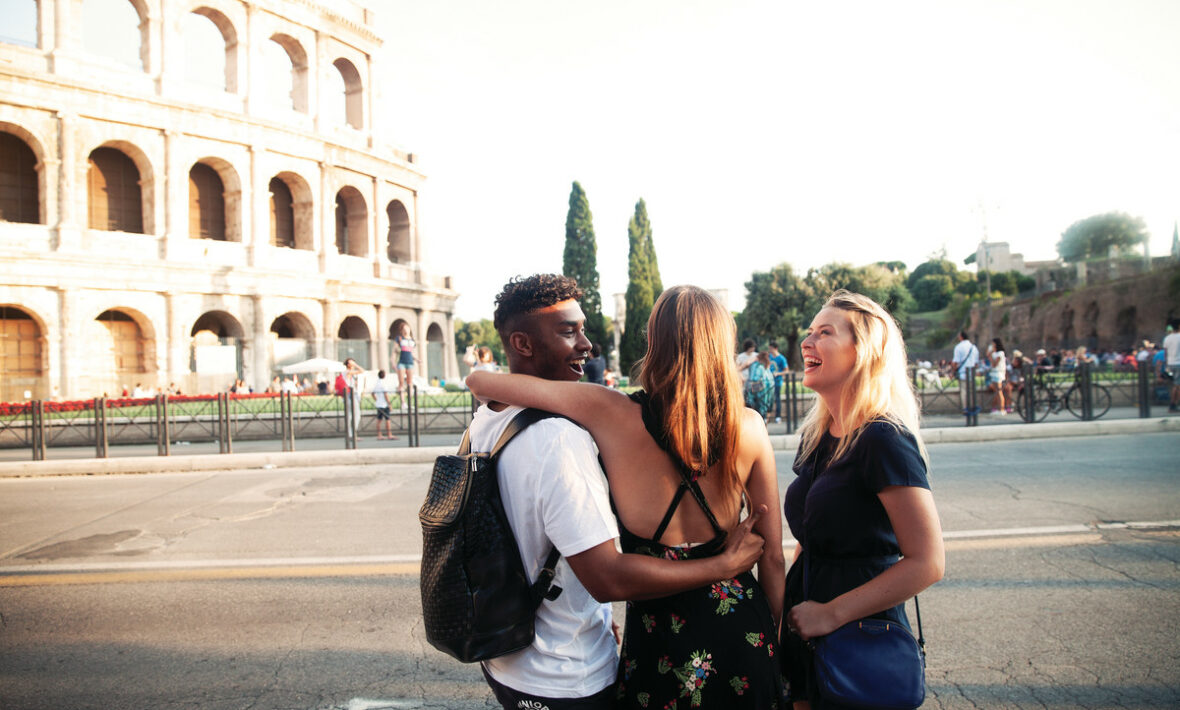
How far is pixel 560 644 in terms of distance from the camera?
166 centimetres

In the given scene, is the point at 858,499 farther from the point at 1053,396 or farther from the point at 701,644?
the point at 1053,396

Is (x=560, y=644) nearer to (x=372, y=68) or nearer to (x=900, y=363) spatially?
(x=900, y=363)

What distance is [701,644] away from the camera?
1.74 meters

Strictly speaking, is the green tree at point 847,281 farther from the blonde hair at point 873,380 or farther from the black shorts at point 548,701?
the black shorts at point 548,701

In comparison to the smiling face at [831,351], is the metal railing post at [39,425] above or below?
below

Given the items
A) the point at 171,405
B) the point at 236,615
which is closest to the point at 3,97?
the point at 171,405

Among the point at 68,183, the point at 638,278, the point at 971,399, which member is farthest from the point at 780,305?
the point at 68,183

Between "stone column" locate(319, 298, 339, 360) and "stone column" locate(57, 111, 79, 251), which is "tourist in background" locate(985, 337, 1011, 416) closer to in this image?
"stone column" locate(319, 298, 339, 360)

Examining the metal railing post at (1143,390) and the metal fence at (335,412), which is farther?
the metal fence at (335,412)

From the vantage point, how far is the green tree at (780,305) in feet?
166

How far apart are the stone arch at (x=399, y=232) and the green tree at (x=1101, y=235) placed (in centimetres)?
8066

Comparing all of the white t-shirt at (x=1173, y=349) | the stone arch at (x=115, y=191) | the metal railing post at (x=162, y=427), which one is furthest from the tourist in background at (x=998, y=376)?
the stone arch at (x=115, y=191)

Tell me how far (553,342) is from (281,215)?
36407mm

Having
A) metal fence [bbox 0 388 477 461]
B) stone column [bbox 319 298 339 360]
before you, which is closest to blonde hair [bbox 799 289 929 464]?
metal fence [bbox 0 388 477 461]
